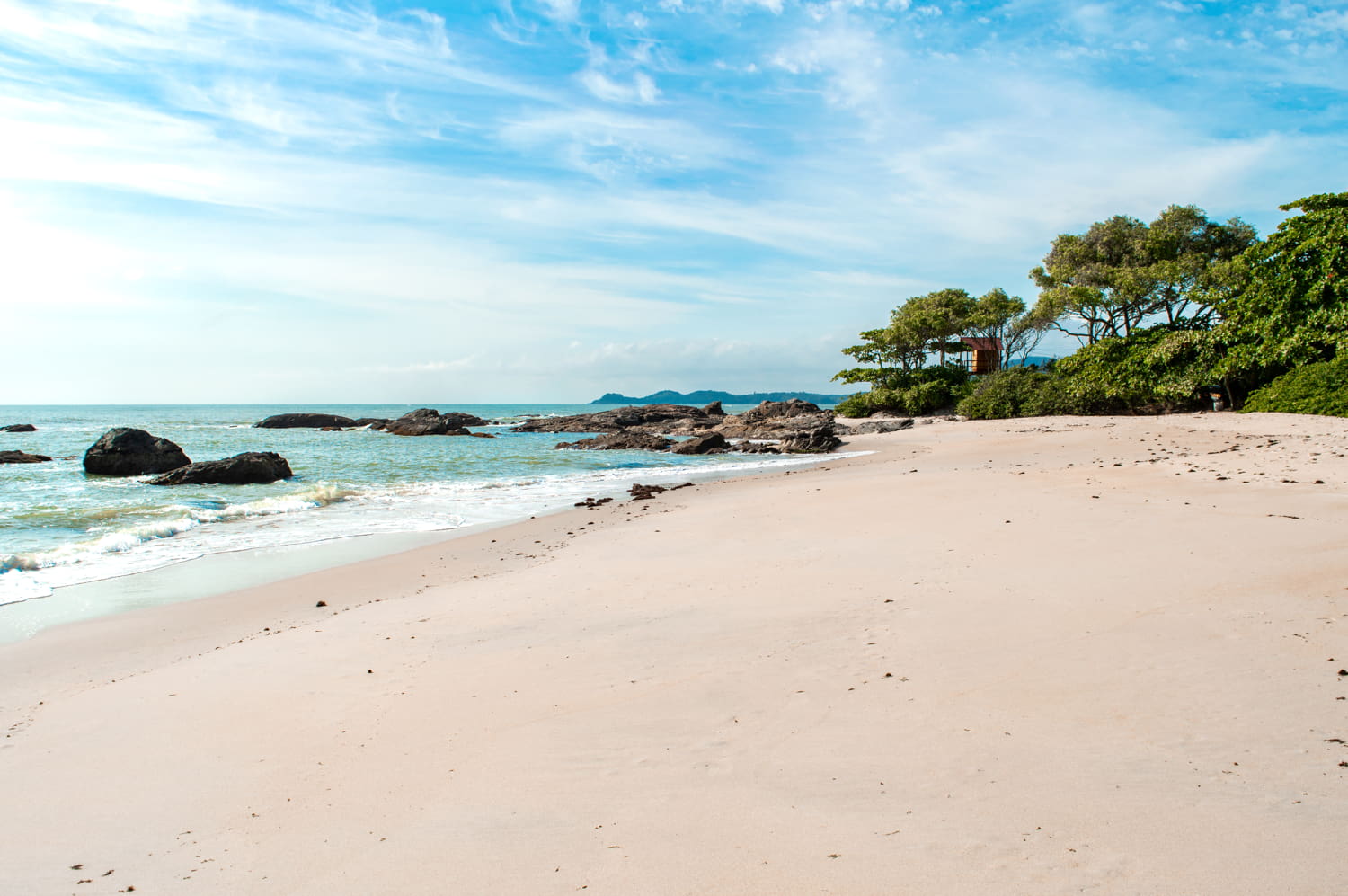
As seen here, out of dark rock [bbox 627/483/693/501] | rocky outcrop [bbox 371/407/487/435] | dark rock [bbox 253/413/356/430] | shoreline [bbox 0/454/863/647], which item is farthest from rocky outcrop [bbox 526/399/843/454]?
dark rock [bbox 253/413/356/430]

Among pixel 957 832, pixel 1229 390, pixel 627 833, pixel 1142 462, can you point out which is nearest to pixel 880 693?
pixel 957 832

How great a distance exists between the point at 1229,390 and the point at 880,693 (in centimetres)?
2849

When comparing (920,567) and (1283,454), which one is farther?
(1283,454)

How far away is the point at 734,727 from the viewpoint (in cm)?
375

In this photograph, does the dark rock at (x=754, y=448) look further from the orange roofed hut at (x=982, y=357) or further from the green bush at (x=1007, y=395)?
the orange roofed hut at (x=982, y=357)

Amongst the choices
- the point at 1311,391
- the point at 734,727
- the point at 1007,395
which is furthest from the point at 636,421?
the point at 734,727

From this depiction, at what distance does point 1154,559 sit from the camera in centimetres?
639

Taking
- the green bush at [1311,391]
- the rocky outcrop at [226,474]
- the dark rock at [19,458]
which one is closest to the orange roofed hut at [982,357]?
the green bush at [1311,391]

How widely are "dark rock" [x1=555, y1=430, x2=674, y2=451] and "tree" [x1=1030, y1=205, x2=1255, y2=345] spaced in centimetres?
2006

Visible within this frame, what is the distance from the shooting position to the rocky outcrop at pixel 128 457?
21.3 m

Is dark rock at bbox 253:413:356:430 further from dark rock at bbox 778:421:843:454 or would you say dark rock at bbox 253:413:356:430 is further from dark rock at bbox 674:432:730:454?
dark rock at bbox 778:421:843:454

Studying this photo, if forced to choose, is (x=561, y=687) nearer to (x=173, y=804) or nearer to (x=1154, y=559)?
(x=173, y=804)

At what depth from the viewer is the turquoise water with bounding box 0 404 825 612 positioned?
1038 cm

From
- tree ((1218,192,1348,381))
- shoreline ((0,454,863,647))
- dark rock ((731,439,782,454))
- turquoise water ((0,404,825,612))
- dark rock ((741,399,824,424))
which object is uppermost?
tree ((1218,192,1348,381))
